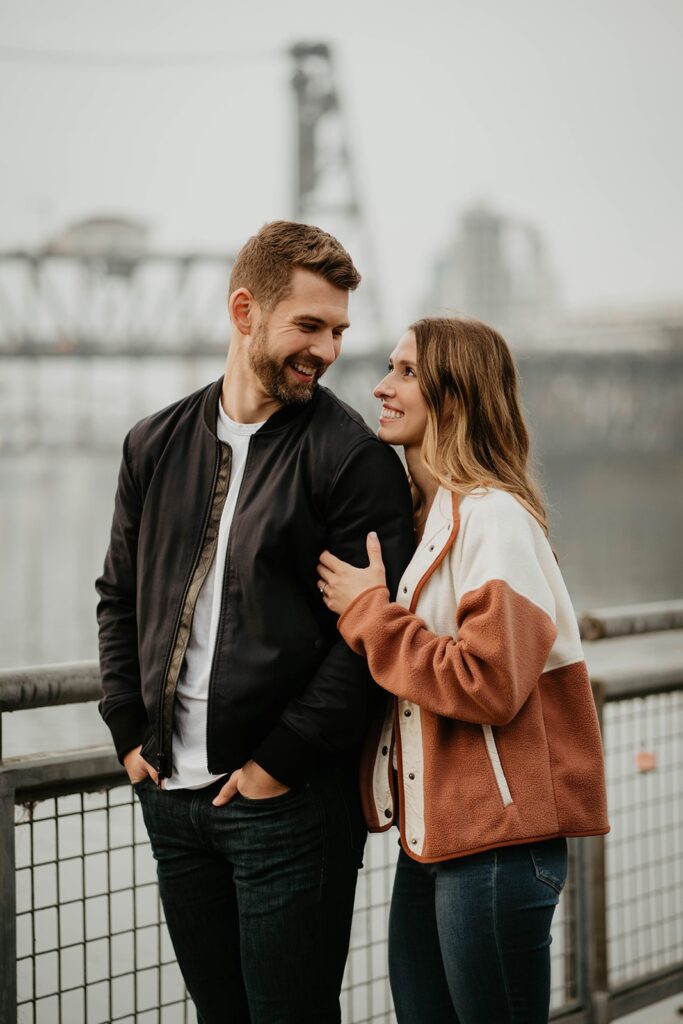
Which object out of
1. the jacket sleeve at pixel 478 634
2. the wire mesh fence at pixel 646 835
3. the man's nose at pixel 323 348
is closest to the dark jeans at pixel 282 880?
the jacket sleeve at pixel 478 634

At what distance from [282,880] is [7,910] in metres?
0.46

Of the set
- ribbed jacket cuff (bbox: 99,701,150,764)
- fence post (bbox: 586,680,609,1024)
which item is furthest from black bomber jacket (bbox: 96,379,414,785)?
fence post (bbox: 586,680,609,1024)

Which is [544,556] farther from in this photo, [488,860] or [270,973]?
[270,973]

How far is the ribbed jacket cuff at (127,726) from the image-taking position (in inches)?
74.8

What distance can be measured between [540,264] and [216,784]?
111m

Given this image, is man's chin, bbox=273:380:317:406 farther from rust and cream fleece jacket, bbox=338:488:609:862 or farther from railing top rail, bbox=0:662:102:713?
railing top rail, bbox=0:662:102:713

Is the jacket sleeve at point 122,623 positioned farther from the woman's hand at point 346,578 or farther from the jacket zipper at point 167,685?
the woman's hand at point 346,578

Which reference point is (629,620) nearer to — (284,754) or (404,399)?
(404,399)

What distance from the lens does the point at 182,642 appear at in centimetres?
182

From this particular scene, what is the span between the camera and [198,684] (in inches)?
71.9

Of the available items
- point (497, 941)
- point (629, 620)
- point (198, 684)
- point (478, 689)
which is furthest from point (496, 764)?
point (629, 620)

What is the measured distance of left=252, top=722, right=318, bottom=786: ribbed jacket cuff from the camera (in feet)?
5.63

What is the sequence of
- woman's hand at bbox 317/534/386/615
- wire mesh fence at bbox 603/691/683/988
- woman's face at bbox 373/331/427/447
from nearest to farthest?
woman's hand at bbox 317/534/386/615 < woman's face at bbox 373/331/427/447 < wire mesh fence at bbox 603/691/683/988

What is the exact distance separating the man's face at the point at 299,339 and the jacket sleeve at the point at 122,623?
1.07ft
